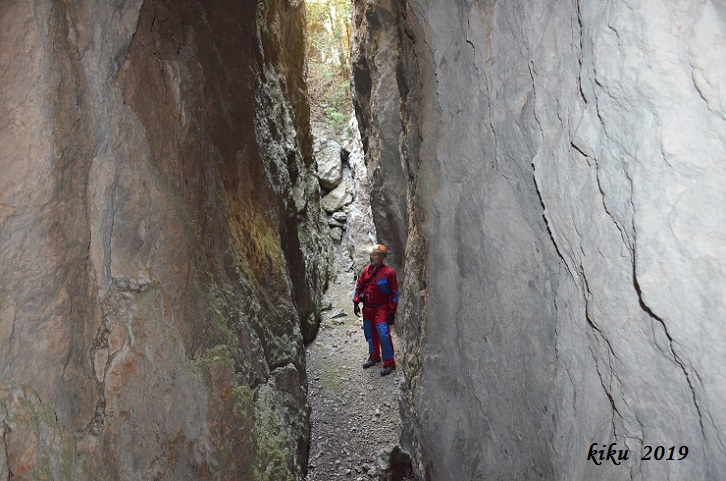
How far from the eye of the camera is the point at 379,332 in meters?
7.40

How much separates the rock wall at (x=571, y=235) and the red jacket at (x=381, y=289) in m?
2.50

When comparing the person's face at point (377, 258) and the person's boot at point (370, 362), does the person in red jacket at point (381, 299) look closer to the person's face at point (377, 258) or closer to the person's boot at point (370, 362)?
the person's face at point (377, 258)

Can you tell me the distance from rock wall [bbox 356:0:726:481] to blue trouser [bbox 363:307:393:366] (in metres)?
2.55

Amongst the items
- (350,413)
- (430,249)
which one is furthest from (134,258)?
(350,413)

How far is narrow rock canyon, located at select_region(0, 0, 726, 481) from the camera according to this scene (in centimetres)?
173

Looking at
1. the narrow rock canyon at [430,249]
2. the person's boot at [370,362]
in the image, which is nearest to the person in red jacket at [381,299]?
the person's boot at [370,362]

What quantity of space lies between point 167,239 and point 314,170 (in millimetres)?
7196

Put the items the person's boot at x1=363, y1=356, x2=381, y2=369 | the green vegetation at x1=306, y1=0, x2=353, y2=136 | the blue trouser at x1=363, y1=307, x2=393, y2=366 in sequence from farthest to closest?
the green vegetation at x1=306, y1=0, x2=353, y2=136 < the person's boot at x1=363, y1=356, x2=381, y2=369 < the blue trouser at x1=363, y1=307, x2=393, y2=366

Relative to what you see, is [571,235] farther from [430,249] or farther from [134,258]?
[134,258]

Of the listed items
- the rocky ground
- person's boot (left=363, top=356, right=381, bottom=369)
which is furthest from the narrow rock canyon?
person's boot (left=363, top=356, right=381, bottom=369)

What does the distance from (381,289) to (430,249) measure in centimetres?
278

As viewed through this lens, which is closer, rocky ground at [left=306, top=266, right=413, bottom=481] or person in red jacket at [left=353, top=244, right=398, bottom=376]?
rocky ground at [left=306, top=266, right=413, bottom=481]

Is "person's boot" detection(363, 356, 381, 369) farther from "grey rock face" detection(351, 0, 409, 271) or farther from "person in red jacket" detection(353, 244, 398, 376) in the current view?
"grey rock face" detection(351, 0, 409, 271)

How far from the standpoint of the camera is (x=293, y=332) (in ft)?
21.2
